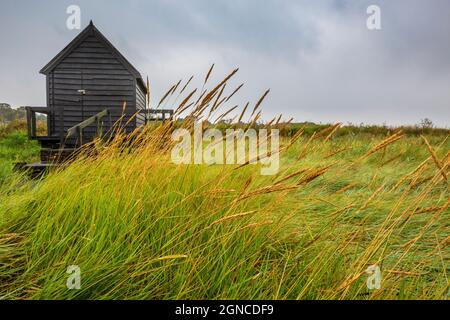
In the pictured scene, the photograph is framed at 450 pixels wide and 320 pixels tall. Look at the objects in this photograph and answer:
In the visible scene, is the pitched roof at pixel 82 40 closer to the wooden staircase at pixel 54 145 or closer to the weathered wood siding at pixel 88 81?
the weathered wood siding at pixel 88 81

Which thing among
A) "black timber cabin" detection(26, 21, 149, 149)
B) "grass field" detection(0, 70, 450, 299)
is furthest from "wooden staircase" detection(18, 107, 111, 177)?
"grass field" detection(0, 70, 450, 299)

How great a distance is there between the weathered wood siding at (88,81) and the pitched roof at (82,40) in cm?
15

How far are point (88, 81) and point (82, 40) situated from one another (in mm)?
1702

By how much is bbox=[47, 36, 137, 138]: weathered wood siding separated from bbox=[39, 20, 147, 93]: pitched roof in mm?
148

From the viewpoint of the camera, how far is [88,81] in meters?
13.6

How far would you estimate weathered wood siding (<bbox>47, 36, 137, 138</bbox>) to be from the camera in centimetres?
1340

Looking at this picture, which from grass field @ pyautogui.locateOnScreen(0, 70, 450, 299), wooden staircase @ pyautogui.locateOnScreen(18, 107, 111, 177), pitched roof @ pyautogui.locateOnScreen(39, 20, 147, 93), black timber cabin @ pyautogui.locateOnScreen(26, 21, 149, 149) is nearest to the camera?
grass field @ pyautogui.locateOnScreen(0, 70, 450, 299)

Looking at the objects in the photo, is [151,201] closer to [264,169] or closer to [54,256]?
[54,256]

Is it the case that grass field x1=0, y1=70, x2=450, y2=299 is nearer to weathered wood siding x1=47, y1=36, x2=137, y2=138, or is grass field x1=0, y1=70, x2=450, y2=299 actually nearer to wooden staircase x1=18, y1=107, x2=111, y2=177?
wooden staircase x1=18, y1=107, x2=111, y2=177

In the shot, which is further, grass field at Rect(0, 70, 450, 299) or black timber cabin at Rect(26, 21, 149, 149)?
black timber cabin at Rect(26, 21, 149, 149)

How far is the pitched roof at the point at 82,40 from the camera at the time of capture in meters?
13.2
